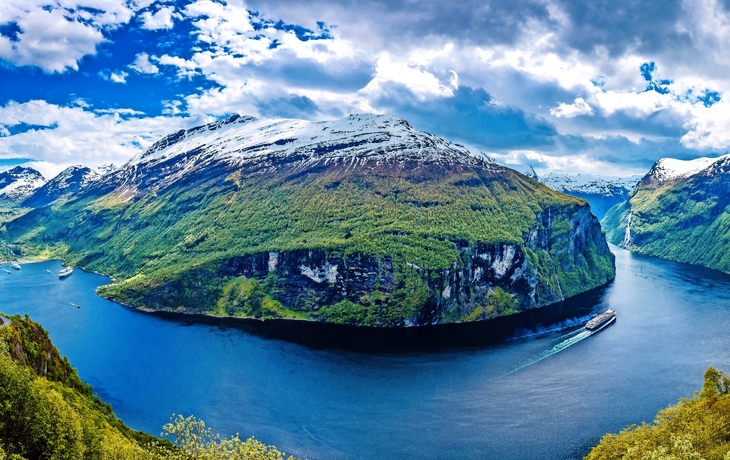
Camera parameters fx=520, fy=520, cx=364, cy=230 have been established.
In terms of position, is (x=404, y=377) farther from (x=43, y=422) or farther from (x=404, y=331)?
(x=43, y=422)

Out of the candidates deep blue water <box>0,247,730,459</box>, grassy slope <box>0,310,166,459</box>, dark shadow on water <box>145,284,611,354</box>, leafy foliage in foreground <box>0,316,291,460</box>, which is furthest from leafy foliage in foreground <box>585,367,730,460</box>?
dark shadow on water <box>145,284,611,354</box>

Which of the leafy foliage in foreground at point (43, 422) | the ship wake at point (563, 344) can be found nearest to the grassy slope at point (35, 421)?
the leafy foliage in foreground at point (43, 422)

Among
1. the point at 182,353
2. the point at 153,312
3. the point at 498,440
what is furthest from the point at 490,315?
the point at 153,312

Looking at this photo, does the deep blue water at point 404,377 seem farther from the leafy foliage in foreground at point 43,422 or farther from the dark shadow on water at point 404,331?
the leafy foliage in foreground at point 43,422

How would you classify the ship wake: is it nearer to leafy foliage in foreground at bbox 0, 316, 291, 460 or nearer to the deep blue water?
the deep blue water

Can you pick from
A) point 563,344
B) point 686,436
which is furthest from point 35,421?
point 563,344
